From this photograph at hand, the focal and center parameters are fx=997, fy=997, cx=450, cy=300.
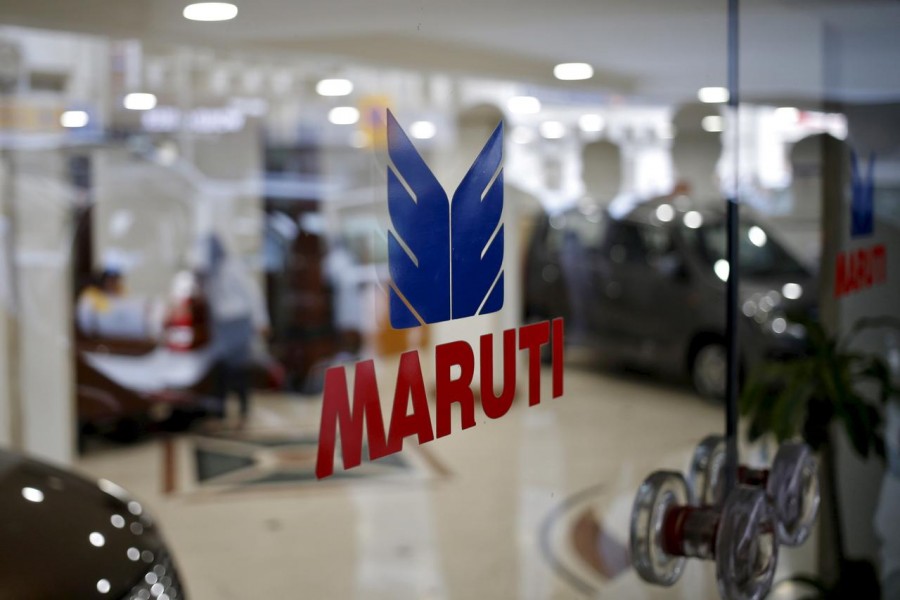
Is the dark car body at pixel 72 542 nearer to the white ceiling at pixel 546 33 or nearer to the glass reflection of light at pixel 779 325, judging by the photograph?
the white ceiling at pixel 546 33

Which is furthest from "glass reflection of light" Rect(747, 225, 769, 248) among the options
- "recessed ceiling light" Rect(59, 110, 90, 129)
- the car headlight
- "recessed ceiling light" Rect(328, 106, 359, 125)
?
"recessed ceiling light" Rect(328, 106, 359, 125)

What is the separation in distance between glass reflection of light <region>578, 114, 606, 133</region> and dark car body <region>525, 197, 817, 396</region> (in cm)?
43

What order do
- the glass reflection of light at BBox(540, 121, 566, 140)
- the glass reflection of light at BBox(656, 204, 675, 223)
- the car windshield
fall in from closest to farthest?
the car windshield
the glass reflection of light at BBox(540, 121, 566, 140)
the glass reflection of light at BBox(656, 204, 675, 223)

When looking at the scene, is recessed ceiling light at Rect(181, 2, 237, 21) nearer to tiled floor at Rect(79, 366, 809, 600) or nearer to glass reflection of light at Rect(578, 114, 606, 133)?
tiled floor at Rect(79, 366, 809, 600)

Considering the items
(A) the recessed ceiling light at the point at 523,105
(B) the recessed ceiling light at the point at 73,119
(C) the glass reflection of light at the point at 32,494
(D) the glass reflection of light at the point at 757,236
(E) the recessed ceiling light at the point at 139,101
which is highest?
(E) the recessed ceiling light at the point at 139,101

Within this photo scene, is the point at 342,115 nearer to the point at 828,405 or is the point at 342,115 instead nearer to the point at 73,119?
the point at 73,119

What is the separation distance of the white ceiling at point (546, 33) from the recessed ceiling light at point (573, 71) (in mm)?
19

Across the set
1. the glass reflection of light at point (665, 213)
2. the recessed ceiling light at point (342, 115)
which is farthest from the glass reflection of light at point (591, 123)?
the recessed ceiling light at point (342, 115)

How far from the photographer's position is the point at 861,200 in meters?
2.29

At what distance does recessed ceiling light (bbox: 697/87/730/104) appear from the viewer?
5.64 ft

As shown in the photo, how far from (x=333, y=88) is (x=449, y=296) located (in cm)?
724

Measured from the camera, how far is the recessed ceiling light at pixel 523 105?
2352 millimetres

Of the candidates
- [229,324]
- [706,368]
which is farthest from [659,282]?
[229,324]

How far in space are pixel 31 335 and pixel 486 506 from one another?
2.46 metres
